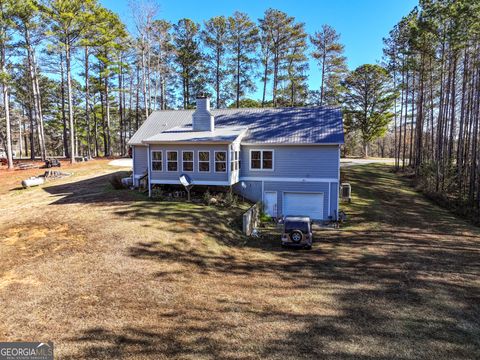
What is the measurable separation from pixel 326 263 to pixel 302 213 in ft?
25.5

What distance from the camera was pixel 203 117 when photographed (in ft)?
63.5

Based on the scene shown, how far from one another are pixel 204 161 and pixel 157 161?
2989 millimetres

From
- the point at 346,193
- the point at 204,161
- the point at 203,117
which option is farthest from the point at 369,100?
the point at 204,161

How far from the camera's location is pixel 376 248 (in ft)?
41.6

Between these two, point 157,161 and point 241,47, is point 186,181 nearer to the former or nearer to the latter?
point 157,161

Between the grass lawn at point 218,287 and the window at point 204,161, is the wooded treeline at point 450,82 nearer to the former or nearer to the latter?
the grass lawn at point 218,287

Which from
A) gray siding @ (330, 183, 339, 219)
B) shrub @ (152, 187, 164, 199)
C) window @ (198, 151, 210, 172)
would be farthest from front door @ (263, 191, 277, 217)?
shrub @ (152, 187, 164, 199)

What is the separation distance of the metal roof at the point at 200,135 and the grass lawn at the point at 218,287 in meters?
3.94

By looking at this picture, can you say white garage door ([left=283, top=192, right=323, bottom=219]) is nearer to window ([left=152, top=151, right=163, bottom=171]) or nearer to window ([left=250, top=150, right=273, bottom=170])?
window ([left=250, top=150, right=273, bottom=170])

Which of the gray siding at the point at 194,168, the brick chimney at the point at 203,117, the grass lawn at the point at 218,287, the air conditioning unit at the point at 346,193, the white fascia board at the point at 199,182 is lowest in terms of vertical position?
the grass lawn at the point at 218,287

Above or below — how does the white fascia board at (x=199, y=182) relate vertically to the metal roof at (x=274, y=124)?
below

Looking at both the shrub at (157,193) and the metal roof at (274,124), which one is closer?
the shrub at (157,193)

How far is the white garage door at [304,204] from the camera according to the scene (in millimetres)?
18172

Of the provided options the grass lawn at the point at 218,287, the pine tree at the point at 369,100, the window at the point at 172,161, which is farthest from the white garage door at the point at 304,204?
the pine tree at the point at 369,100
